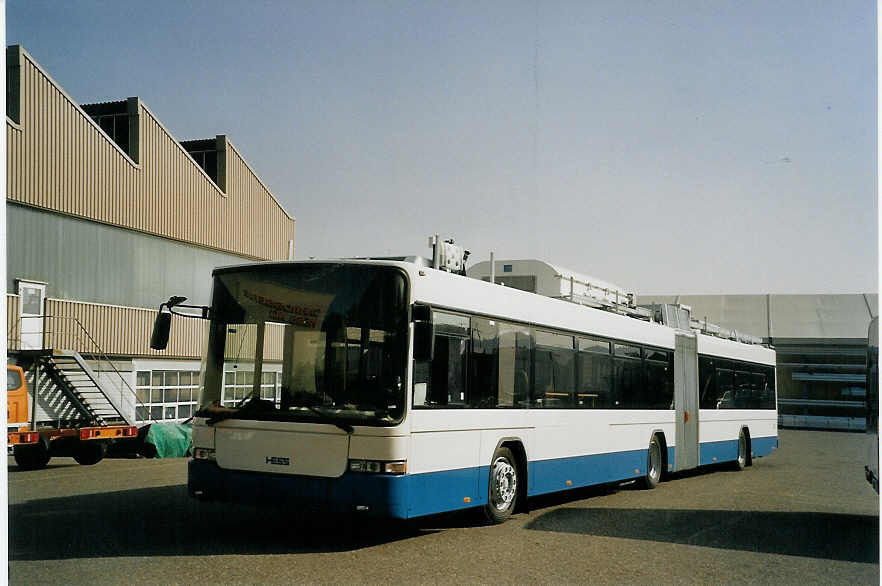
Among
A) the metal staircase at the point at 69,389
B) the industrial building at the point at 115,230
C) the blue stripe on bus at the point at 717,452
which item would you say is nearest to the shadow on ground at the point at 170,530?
the blue stripe on bus at the point at 717,452

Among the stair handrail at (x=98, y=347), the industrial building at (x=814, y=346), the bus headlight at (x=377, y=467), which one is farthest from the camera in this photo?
the industrial building at (x=814, y=346)

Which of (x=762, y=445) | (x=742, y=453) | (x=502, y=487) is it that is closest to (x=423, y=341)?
(x=502, y=487)

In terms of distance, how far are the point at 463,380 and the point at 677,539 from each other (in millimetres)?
2763

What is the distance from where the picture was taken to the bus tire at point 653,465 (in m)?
16.1

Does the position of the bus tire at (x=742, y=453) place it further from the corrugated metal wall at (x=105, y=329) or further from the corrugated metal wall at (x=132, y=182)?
the corrugated metal wall at (x=132, y=182)

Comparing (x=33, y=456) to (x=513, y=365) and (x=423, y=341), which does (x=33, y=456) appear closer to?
(x=513, y=365)

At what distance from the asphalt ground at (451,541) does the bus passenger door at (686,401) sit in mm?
2345

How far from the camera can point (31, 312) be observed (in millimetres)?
23172

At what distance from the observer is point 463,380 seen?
10.6 metres

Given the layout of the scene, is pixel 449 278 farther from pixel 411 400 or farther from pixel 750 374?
pixel 750 374

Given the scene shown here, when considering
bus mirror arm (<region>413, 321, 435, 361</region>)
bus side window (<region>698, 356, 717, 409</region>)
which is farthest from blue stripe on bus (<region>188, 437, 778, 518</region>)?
bus side window (<region>698, 356, 717, 409</region>)

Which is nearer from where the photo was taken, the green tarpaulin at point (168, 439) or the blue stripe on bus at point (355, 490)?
the blue stripe on bus at point (355, 490)

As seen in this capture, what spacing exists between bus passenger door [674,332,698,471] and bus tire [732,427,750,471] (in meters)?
3.06

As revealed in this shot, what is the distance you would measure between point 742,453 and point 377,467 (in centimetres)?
1410
